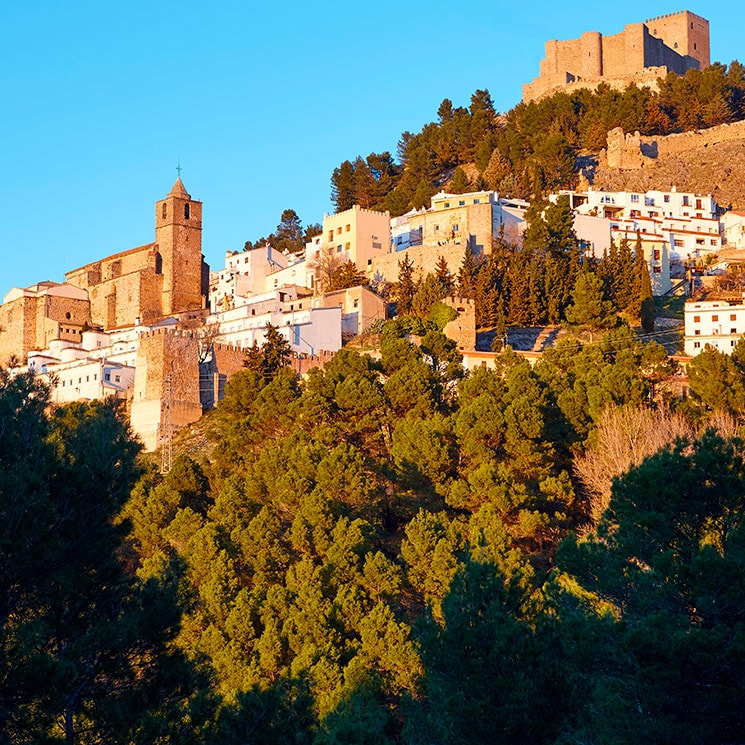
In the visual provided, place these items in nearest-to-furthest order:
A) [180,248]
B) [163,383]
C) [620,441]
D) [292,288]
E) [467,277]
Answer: [620,441]
[163,383]
[467,277]
[292,288]
[180,248]

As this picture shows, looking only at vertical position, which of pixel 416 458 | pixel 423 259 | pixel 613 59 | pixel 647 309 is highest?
pixel 613 59

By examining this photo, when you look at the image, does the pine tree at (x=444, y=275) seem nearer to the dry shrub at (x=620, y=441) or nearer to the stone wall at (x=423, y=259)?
the stone wall at (x=423, y=259)

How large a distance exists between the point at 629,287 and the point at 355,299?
11.1m

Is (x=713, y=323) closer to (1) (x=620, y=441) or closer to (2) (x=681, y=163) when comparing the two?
(1) (x=620, y=441)

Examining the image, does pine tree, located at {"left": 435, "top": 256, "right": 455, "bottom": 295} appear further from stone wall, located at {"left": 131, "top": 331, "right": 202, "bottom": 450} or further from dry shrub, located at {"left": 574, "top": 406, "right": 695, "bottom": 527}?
dry shrub, located at {"left": 574, "top": 406, "right": 695, "bottom": 527}

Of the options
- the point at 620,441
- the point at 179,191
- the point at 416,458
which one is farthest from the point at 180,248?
the point at 620,441

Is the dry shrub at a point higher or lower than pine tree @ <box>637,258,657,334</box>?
lower

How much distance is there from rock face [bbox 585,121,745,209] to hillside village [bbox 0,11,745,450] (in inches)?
6.0

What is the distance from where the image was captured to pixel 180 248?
69.9 metres

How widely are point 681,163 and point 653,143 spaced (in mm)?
2531

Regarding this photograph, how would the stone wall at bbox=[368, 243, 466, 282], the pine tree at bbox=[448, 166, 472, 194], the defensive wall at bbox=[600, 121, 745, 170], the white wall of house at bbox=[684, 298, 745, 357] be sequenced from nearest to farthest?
the white wall of house at bbox=[684, 298, 745, 357] < the stone wall at bbox=[368, 243, 466, 282] < the pine tree at bbox=[448, 166, 472, 194] < the defensive wall at bbox=[600, 121, 745, 170]

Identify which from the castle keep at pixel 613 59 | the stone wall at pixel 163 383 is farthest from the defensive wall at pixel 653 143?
the stone wall at pixel 163 383

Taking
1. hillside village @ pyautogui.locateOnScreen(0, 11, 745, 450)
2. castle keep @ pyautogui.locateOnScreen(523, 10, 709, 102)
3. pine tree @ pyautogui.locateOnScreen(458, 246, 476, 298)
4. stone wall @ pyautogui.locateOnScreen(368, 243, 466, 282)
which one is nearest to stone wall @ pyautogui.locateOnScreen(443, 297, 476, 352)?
hillside village @ pyautogui.locateOnScreen(0, 11, 745, 450)

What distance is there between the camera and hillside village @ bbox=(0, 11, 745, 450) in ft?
159
